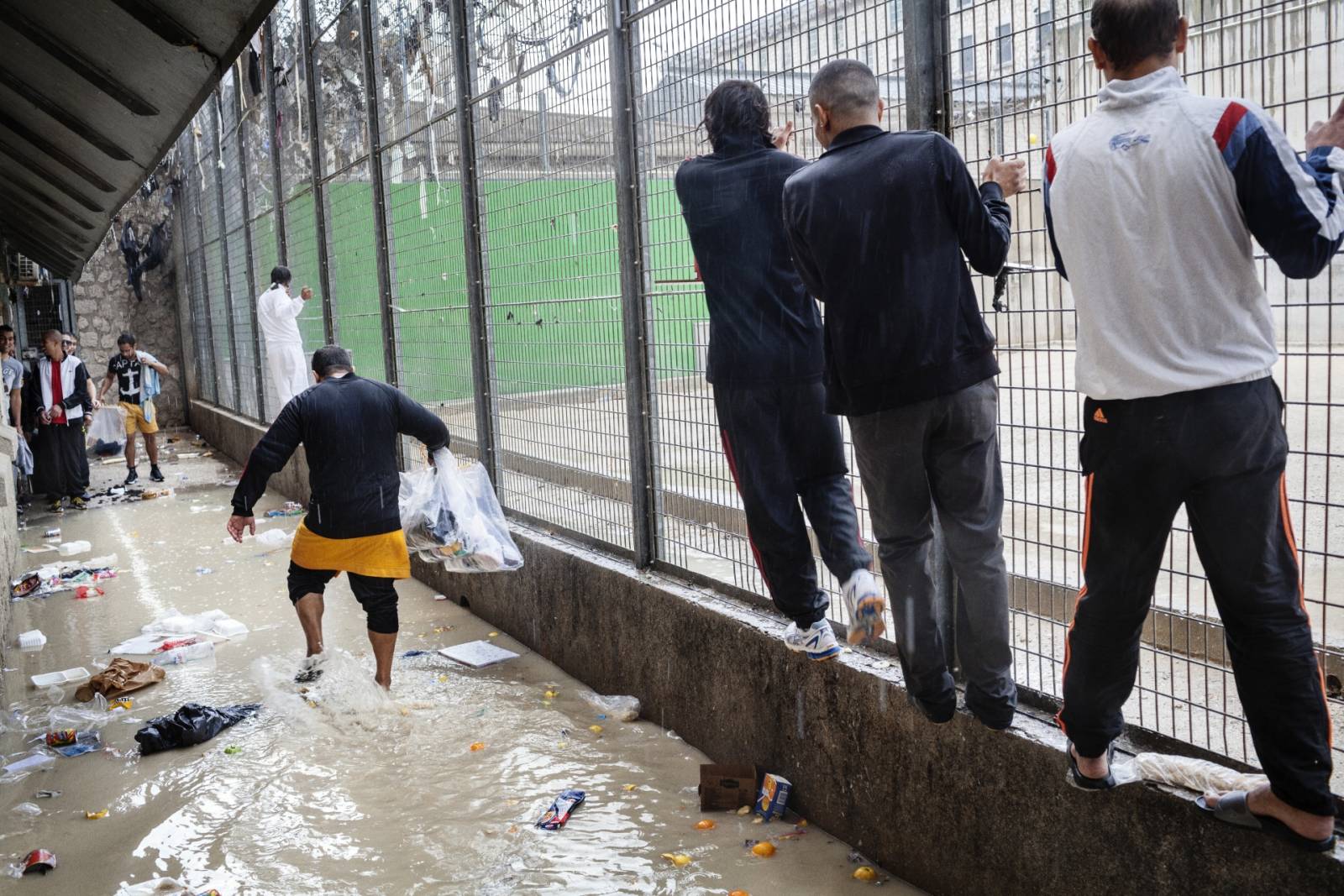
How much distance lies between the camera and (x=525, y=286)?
6.42 meters

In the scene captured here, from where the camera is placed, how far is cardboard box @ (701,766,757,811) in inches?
167

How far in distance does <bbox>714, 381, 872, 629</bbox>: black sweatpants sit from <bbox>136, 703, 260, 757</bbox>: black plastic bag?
304 centimetres

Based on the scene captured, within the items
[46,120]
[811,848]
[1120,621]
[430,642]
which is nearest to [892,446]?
[1120,621]

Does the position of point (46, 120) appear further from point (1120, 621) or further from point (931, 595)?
point (1120, 621)

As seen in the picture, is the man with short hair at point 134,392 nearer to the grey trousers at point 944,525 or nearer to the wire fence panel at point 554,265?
the wire fence panel at point 554,265

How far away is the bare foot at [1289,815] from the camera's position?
2404 mm

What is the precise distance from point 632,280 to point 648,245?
0.57ft

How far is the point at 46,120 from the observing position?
6.45 m

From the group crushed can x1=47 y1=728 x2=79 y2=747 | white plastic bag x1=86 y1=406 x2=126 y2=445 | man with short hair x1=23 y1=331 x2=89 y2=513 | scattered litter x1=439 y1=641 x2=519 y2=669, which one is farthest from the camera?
white plastic bag x1=86 y1=406 x2=126 y2=445

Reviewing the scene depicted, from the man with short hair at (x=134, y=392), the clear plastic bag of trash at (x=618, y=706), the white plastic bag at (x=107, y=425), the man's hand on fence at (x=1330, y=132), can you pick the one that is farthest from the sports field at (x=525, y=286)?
the white plastic bag at (x=107, y=425)

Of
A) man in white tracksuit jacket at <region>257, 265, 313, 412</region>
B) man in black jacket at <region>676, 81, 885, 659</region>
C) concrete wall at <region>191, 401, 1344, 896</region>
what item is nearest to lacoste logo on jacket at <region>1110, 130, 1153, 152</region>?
man in black jacket at <region>676, 81, 885, 659</region>

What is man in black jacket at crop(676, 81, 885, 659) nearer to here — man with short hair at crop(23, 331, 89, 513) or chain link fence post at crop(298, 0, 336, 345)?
chain link fence post at crop(298, 0, 336, 345)

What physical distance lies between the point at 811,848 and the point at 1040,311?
6.48 feet

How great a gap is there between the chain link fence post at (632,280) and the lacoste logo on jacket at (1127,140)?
2930 millimetres
